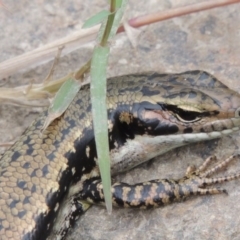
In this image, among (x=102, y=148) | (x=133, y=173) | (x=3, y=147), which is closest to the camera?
(x=102, y=148)

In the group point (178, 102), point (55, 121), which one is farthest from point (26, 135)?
point (178, 102)

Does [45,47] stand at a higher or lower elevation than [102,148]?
higher

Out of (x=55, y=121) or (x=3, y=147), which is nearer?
(x=55, y=121)

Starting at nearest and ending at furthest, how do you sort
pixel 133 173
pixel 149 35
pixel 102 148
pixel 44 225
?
pixel 102 148, pixel 44 225, pixel 133 173, pixel 149 35

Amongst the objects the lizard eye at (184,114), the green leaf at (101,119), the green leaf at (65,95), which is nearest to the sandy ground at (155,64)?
the lizard eye at (184,114)

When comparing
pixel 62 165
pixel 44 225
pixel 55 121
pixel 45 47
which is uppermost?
pixel 45 47

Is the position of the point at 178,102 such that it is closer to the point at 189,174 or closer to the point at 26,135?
the point at 189,174
